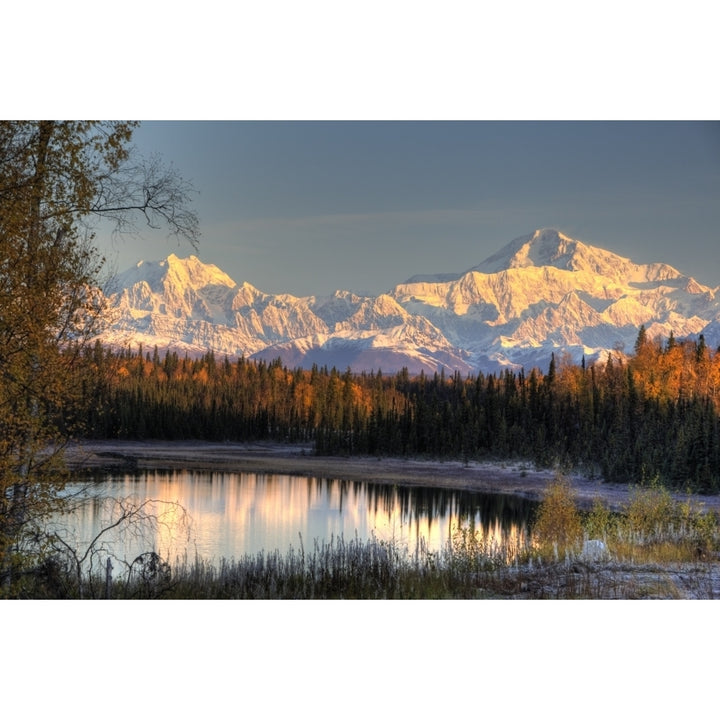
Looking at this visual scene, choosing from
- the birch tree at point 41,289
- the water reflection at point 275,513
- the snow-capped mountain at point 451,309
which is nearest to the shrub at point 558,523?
the water reflection at point 275,513

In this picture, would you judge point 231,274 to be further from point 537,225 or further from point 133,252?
point 537,225

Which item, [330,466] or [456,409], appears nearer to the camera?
[330,466]

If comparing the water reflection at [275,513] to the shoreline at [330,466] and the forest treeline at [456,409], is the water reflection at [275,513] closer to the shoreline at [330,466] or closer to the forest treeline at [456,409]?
the shoreline at [330,466]

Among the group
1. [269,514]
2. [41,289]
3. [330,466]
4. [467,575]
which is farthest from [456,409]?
[41,289]

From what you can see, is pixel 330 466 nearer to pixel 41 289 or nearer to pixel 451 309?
pixel 451 309

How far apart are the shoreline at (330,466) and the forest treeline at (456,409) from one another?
49 cm

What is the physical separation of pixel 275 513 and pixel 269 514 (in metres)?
0.42

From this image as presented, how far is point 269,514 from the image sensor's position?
62.1 ft

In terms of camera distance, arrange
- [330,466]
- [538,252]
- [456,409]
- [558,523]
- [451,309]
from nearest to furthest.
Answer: [558,523], [538,252], [451,309], [330,466], [456,409]

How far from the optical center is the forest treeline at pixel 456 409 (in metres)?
17.4

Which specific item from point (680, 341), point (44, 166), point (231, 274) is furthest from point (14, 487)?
point (680, 341)

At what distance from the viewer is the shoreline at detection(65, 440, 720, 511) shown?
861 inches

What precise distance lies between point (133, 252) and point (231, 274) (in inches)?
107

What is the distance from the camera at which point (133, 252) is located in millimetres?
12195
